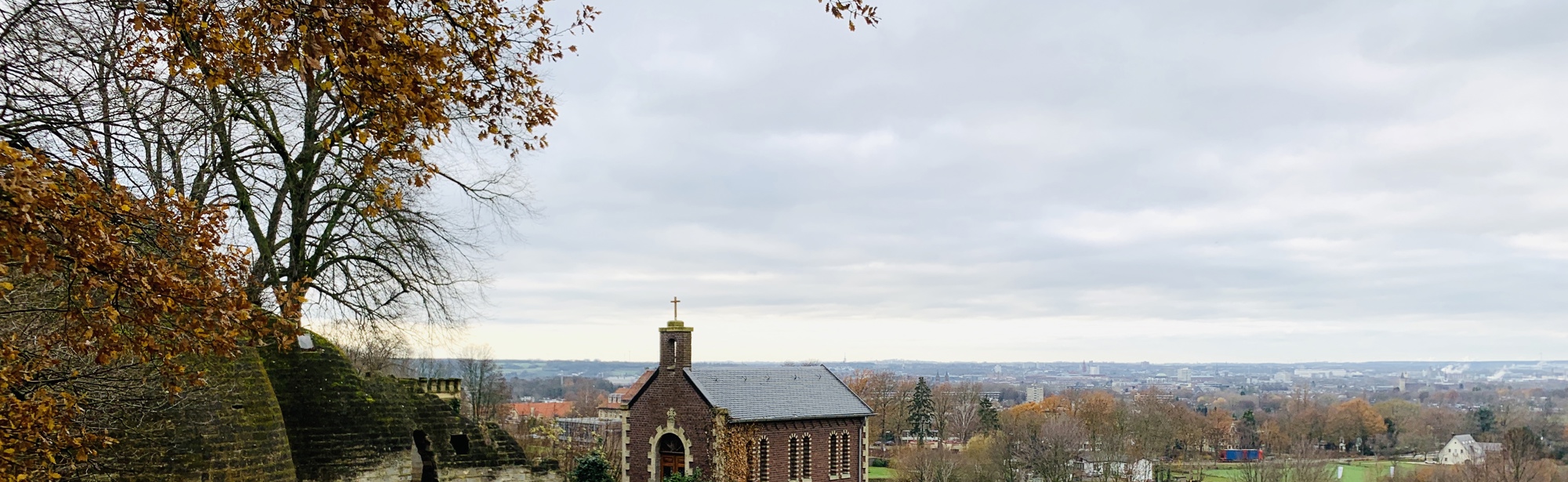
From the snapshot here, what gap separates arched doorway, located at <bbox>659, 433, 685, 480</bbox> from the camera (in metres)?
35.3

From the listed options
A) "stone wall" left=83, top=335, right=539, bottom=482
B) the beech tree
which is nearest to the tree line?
"stone wall" left=83, top=335, right=539, bottom=482

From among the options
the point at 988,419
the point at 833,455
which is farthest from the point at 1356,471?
the point at 833,455

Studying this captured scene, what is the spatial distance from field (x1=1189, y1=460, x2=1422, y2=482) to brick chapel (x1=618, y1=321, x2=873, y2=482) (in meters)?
41.9

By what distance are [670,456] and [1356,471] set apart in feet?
254

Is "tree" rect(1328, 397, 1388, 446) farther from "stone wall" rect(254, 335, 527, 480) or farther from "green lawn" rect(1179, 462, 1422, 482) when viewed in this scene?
"stone wall" rect(254, 335, 527, 480)

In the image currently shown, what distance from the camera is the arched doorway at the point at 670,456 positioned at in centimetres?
3528

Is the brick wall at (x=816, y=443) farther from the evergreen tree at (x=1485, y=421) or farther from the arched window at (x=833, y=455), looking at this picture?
the evergreen tree at (x=1485, y=421)

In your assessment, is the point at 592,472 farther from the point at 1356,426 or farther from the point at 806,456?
the point at 1356,426

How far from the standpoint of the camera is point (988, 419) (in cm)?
8456

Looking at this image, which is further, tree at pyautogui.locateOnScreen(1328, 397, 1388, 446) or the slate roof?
tree at pyautogui.locateOnScreen(1328, 397, 1388, 446)

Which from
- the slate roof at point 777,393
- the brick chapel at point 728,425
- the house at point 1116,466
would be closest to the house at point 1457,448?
the house at point 1116,466

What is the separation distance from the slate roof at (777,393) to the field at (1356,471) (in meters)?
40.6

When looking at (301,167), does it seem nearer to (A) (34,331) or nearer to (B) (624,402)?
(A) (34,331)

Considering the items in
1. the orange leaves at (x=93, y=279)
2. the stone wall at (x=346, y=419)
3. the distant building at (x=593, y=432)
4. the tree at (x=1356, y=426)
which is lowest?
the tree at (x=1356, y=426)
